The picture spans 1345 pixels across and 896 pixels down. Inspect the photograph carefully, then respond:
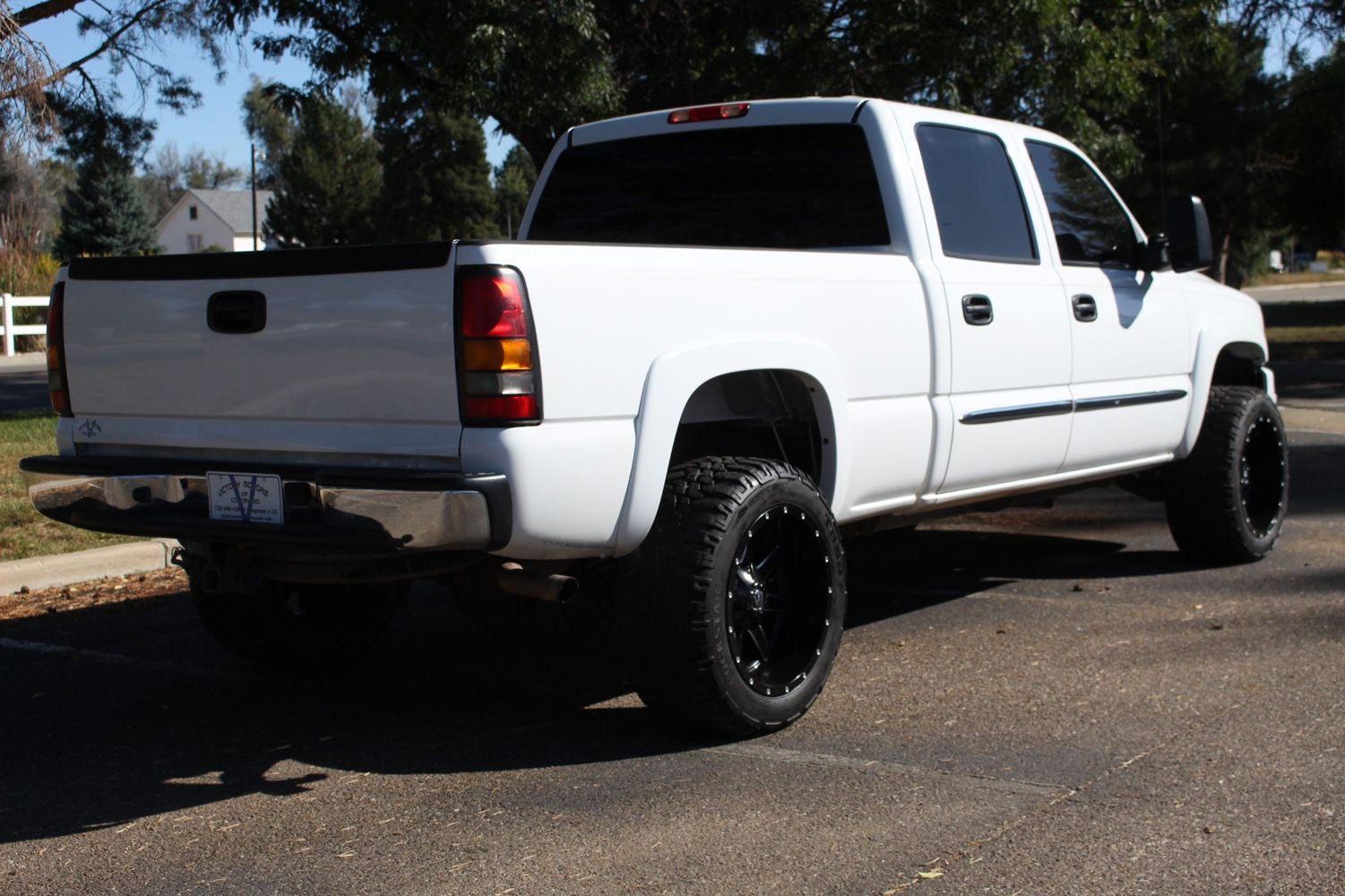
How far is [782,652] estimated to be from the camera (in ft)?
15.8

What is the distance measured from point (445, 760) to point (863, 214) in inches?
98.7

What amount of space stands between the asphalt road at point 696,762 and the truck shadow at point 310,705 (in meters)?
0.02

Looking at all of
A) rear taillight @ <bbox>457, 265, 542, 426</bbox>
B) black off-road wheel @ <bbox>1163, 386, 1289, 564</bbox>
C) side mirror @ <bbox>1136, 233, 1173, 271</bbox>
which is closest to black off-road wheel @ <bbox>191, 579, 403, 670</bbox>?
rear taillight @ <bbox>457, 265, 542, 426</bbox>

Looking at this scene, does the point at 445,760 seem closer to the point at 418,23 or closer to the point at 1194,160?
the point at 418,23

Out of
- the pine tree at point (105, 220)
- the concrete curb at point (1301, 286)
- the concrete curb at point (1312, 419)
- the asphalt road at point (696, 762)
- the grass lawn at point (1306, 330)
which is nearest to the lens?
the asphalt road at point (696, 762)

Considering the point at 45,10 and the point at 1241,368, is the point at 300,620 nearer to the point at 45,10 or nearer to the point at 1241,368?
the point at 1241,368

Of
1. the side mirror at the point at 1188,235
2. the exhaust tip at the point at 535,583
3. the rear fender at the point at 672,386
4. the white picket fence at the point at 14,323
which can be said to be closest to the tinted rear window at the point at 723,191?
the rear fender at the point at 672,386

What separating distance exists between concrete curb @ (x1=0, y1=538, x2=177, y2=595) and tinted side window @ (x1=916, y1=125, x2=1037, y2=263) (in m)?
3.86

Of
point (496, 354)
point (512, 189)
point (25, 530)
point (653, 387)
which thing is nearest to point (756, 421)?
point (653, 387)

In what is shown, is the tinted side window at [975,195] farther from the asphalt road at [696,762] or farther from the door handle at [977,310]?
the asphalt road at [696,762]

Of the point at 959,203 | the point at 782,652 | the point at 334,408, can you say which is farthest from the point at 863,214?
the point at 334,408

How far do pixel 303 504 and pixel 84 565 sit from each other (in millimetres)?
3705

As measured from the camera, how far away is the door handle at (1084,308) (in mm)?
6148

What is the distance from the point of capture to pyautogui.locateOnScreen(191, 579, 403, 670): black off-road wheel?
17.7 feet
